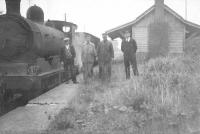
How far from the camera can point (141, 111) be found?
6.30m

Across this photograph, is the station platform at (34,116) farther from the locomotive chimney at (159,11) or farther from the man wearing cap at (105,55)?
the locomotive chimney at (159,11)

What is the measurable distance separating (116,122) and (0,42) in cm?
473

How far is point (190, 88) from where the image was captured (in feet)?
24.5

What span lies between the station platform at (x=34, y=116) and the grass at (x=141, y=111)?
9.0 inches

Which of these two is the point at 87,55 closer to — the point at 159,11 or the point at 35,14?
the point at 35,14

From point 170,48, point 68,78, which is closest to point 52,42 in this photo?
point 68,78

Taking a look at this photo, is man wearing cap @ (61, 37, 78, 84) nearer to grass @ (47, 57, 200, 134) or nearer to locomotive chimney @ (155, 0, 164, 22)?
grass @ (47, 57, 200, 134)

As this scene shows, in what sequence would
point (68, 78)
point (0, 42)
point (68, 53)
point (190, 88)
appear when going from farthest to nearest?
point (68, 78) → point (68, 53) → point (0, 42) → point (190, 88)

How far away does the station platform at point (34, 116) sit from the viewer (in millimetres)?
5656

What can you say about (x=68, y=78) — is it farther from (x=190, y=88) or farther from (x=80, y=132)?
(x=80, y=132)

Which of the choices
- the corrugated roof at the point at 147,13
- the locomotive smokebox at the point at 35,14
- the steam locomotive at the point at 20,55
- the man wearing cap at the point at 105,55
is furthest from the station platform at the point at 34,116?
the corrugated roof at the point at 147,13

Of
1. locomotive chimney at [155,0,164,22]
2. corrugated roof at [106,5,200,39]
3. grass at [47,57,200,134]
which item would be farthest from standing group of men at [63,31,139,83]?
corrugated roof at [106,5,200,39]

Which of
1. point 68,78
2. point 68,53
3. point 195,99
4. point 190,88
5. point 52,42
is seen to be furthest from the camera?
point 68,78

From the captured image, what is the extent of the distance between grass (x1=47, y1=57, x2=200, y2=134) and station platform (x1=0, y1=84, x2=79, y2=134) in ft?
0.75
